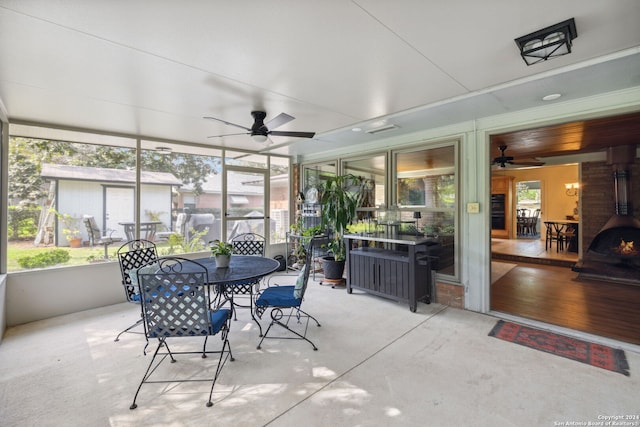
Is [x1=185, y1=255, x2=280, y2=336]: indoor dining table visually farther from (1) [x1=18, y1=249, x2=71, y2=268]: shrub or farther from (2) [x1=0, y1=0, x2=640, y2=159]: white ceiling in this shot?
(1) [x1=18, y1=249, x2=71, y2=268]: shrub

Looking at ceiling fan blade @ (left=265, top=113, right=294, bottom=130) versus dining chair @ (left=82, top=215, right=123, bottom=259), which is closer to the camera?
ceiling fan blade @ (left=265, top=113, right=294, bottom=130)

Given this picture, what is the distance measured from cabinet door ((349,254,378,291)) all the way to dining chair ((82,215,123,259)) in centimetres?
354

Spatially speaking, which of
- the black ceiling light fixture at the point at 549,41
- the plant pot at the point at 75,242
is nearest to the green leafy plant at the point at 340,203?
the black ceiling light fixture at the point at 549,41

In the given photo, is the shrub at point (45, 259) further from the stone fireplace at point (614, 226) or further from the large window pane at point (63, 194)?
the stone fireplace at point (614, 226)

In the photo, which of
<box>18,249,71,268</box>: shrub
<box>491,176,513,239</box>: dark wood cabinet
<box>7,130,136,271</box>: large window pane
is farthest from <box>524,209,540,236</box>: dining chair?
<box>18,249,71,268</box>: shrub

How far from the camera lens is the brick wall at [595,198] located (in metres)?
5.92

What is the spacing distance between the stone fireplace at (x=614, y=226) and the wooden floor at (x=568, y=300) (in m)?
0.39

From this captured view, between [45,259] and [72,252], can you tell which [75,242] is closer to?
[72,252]

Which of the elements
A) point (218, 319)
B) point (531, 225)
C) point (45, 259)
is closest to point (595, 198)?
point (531, 225)

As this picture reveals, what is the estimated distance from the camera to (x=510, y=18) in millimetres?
1710

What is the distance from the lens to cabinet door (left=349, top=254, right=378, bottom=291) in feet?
13.4

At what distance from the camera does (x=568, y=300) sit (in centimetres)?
402

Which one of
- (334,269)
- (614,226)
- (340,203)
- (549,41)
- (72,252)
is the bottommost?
(334,269)

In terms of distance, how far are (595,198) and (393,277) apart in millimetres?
5471
